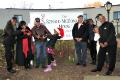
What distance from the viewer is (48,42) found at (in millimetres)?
16047

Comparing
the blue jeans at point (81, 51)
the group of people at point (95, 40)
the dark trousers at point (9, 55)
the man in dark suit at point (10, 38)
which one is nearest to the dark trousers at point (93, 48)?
the group of people at point (95, 40)

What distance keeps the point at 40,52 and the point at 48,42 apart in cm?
47

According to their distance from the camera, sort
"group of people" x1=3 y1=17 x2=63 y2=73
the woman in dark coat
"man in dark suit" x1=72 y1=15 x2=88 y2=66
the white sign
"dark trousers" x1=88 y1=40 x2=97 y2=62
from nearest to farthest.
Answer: "group of people" x1=3 y1=17 x2=63 y2=73, the woman in dark coat, "man in dark suit" x1=72 y1=15 x2=88 y2=66, "dark trousers" x1=88 y1=40 x2=97 y2=62, the white sign

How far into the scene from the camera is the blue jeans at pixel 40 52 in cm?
1586

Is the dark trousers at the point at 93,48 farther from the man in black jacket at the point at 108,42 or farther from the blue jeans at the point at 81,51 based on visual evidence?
the man in black jacket at the point at 108,42

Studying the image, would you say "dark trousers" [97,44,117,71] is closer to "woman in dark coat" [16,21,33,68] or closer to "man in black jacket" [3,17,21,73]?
"woman in dark coat" [16,21,33,68]

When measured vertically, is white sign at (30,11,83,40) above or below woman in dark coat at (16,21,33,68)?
above

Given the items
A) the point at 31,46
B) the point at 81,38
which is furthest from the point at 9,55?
the point at 81,38

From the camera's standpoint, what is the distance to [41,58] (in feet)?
52.2

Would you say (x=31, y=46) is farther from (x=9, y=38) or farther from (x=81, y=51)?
(x=81, y=51)

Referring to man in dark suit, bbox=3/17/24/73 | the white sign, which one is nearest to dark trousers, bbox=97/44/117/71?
man in dark suit, bbox=3/17/24/73

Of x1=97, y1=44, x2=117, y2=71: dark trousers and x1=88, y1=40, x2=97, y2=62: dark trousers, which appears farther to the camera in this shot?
x1=88, y1=40, x2=97, y2=62: dark trousers

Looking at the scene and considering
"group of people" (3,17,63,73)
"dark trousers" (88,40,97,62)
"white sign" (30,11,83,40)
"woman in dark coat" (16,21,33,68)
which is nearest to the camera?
"group of people" (3,17,63,73)

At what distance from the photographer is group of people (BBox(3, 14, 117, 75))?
Answer: 47.7 feet
